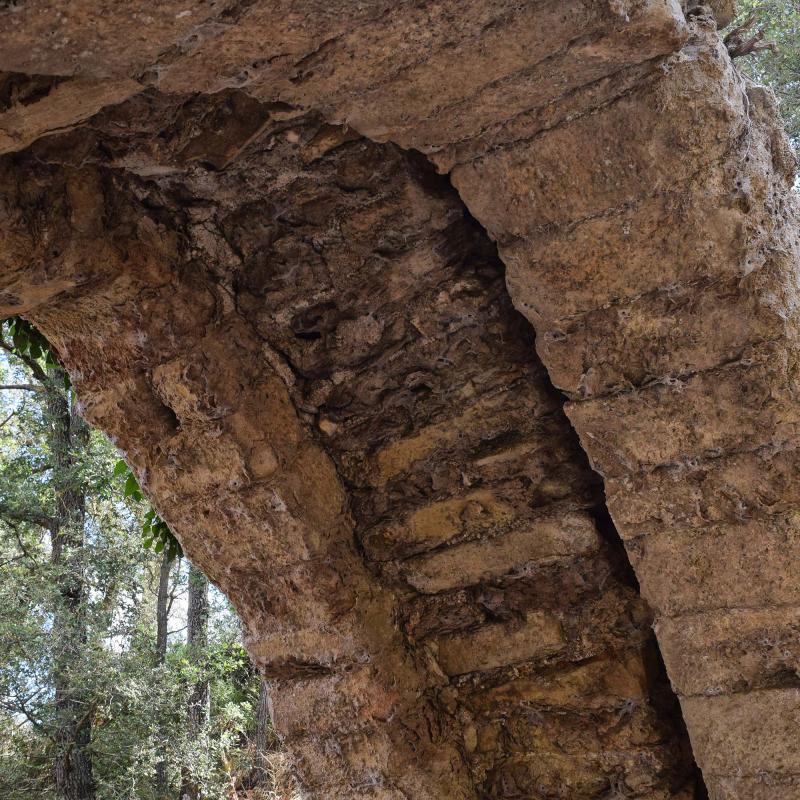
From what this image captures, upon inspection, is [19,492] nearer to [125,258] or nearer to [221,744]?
[221,744]

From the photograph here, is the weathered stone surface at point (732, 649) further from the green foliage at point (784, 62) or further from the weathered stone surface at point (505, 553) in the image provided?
the green foliage at point (784, 62)

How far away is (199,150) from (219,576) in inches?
48.2

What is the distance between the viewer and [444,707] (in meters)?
2.65

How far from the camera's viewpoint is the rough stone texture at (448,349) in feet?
5.86

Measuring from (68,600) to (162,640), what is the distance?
291cm

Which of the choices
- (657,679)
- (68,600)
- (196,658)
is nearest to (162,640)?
(196,658)

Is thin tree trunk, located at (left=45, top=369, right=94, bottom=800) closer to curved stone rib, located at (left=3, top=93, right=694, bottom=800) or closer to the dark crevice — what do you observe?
curved stone rib, located at (left=3, top=93, right=694, bottom=800)

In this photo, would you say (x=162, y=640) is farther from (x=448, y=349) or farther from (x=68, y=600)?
(x=448, y=349)

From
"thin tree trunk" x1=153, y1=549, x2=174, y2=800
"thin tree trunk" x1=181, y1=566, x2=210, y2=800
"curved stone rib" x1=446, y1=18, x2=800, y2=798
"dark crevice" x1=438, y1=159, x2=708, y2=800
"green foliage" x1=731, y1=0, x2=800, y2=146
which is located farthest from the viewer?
"thin tree trunk" x1=181, y1=566, x2=210, y2=800

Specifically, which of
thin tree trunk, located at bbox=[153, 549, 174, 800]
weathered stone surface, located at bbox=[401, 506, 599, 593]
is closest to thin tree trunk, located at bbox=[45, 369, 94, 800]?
thin tree trunk, located at bbox=[153, 549, 174, 800]

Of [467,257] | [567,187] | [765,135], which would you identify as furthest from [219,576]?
[765,135]

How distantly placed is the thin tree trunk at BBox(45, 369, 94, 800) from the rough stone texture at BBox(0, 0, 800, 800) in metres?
5.68

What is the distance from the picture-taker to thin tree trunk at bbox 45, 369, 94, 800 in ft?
24.5

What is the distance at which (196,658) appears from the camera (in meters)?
9.30
